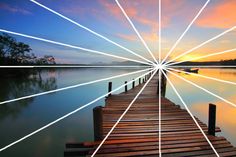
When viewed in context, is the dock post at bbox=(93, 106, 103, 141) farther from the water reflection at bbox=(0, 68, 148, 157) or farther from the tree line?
the tree line

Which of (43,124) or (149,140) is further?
(43,124)

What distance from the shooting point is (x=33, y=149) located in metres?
11.1

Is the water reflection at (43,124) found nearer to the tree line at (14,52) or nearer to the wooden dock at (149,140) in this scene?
the wooden dock at (149,140)

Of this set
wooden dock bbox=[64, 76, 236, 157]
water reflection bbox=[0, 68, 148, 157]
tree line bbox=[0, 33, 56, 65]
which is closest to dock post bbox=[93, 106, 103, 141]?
wooden dock bbox=[64, 76, 236, 157]

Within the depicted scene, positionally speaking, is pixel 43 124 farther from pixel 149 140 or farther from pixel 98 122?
pixel 149 140

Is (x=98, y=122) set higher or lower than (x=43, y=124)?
higher

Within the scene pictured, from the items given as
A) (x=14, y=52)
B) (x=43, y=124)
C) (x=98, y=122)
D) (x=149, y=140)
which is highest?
(x=14, y=52)

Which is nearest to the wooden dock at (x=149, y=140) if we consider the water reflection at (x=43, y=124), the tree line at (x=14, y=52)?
the water reflection at (x=43, y=124)

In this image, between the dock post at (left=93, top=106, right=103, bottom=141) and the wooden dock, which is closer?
the wooden dock

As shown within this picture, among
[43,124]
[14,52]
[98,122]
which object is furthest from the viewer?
[14,52]

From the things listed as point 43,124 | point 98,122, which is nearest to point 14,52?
point 43,124

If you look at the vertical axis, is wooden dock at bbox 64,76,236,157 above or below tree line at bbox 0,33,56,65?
below

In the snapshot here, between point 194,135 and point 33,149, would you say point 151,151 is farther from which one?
point 33,149

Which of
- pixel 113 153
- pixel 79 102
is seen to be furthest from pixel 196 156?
pixel 79 102
